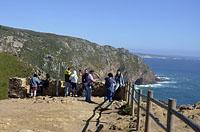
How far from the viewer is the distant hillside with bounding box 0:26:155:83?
5802 inches

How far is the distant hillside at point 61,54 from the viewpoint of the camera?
14738 centimetres

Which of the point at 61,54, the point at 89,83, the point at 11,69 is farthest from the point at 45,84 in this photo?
the point at 61,54

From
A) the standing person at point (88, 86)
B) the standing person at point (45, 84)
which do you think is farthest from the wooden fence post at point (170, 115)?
the standing person at point (45, 84)

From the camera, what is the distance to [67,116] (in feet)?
63.4

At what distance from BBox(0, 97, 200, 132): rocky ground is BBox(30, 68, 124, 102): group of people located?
2.38 ft

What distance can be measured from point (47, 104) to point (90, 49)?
170470 mm

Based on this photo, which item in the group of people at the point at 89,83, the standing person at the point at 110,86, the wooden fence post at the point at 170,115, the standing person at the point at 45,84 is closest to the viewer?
the wooden fence post at the point at 170,115

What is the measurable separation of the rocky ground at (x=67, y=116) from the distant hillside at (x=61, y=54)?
105037 mm

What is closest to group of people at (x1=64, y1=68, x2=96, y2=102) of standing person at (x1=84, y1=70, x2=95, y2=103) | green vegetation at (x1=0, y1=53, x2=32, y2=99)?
standing person at (x1=84, y1=70, x2=95, y2=103)

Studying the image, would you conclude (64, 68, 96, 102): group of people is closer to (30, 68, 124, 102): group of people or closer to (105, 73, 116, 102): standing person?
(30, 68, 124, 102): group of people

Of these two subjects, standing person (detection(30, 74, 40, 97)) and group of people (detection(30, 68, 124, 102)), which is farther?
standing person (detection(30, 74, 40, 97))

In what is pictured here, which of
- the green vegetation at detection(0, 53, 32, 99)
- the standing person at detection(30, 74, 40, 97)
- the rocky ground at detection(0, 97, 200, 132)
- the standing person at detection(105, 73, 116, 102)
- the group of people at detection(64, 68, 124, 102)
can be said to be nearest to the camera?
the rocky ground at detection(0, 97, 200, 132)

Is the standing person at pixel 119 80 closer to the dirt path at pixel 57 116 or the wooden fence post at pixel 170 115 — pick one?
the dirt path at pixel 57 116

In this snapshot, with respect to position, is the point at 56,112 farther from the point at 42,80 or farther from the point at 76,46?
the point at 76,46
